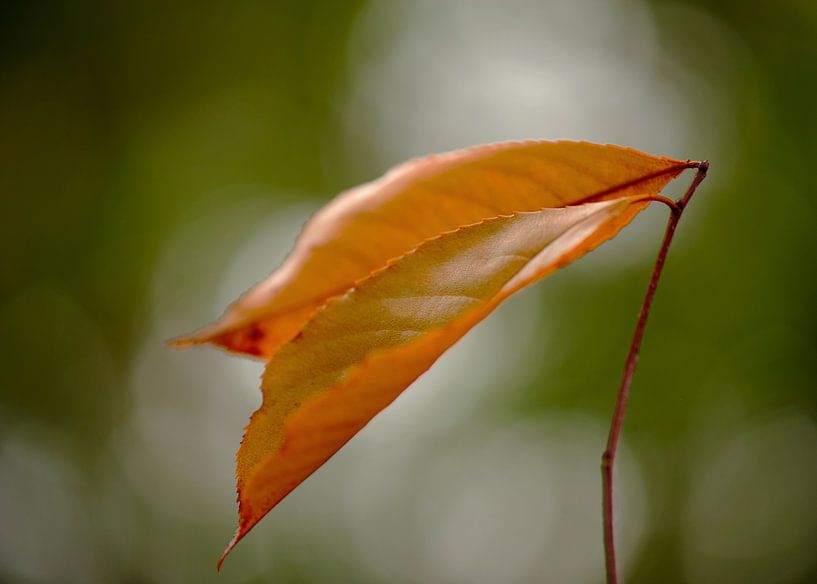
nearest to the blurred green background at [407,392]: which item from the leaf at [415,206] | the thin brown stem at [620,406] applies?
the leaf at [415,206]

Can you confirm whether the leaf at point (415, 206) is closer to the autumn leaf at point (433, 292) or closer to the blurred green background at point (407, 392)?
the autumn leaf at point (433, 292)

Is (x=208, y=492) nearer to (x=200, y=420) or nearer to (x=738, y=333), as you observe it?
(x=200, y=420)

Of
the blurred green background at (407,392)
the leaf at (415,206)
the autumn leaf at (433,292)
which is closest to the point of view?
the autumn leaf at (433,292)

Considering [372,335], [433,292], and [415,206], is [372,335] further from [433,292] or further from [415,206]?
[415,206]

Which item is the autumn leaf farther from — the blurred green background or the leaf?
the blurred green background

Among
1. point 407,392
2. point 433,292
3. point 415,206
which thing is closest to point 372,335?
point 433,292

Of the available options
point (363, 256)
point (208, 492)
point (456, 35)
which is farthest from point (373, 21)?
point (363, 256)
